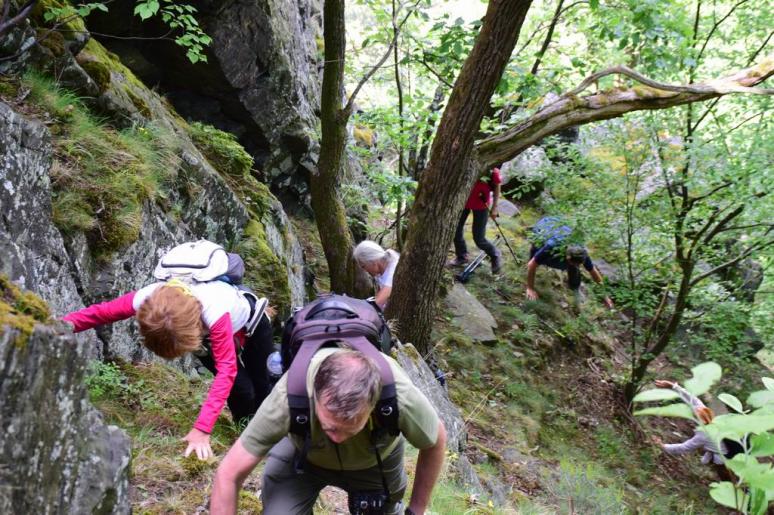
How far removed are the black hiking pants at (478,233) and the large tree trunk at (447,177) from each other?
360 cm

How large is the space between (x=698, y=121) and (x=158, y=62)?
794cm

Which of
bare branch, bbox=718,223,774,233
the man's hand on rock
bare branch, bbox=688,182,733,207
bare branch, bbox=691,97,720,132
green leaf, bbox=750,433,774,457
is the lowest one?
Answer: the man's hand on rock

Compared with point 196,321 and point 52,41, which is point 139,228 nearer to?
point 52,41

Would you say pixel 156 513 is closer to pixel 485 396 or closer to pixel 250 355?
pixel 250 355

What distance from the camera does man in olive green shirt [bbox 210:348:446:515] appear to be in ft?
7.01

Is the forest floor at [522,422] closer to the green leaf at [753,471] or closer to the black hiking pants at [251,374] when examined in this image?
the black hiking pants at [251,374]

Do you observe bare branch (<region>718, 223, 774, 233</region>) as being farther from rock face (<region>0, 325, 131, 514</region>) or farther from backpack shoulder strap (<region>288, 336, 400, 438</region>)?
rock face (<region>0, 325, 131, 514</region>)

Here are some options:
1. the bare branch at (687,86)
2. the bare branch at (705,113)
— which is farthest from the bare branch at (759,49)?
the bare branch at (687,86)

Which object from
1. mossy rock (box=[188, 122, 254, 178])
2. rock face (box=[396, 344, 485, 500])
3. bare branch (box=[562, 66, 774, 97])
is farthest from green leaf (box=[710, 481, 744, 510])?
mossy rock (box=[188, 122, 254, 178])

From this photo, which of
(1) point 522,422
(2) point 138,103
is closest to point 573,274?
(1) point 522,422

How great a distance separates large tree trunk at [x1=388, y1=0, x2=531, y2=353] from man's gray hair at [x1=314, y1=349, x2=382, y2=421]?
3.90 meters

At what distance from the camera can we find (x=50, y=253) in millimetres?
3740

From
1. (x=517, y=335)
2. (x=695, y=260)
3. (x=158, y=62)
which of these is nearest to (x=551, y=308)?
(x=517, y=335)

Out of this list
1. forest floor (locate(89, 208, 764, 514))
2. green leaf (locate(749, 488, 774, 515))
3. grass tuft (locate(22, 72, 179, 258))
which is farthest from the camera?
grass tuft (locate(22, 72, 179, 258))
